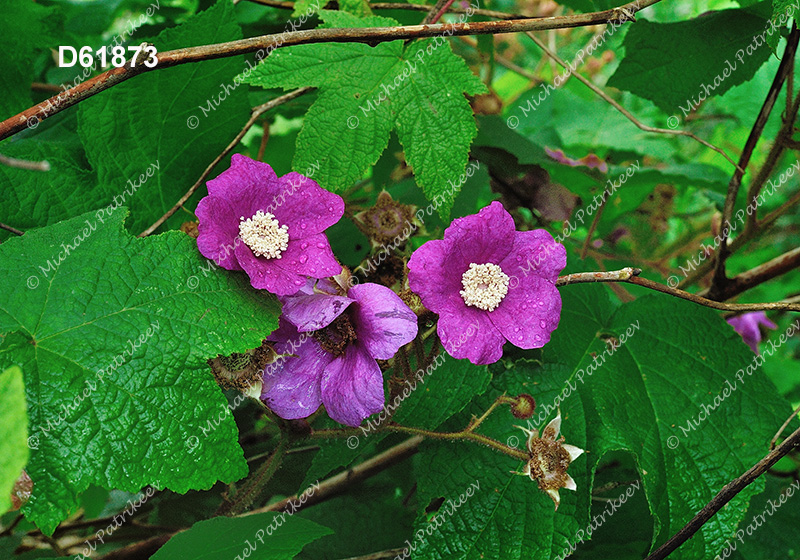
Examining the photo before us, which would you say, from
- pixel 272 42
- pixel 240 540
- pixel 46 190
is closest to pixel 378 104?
pixel 272 42

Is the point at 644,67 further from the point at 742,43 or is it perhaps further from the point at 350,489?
the point at 350,489

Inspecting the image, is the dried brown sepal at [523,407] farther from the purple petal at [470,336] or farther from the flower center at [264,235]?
the flower center at [264,235]

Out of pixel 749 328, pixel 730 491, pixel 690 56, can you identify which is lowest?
pixel 749 328

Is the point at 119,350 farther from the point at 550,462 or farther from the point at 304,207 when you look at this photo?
the point at 550,462

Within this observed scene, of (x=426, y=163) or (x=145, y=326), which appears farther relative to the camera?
(x=426, y=163)

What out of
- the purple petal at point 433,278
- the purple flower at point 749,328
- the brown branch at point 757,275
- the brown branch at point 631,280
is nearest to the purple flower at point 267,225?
the purple petal at point 433,278

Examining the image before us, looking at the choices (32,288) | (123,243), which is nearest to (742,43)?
(123,243)

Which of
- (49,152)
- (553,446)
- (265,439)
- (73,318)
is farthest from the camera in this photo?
(265,439)
